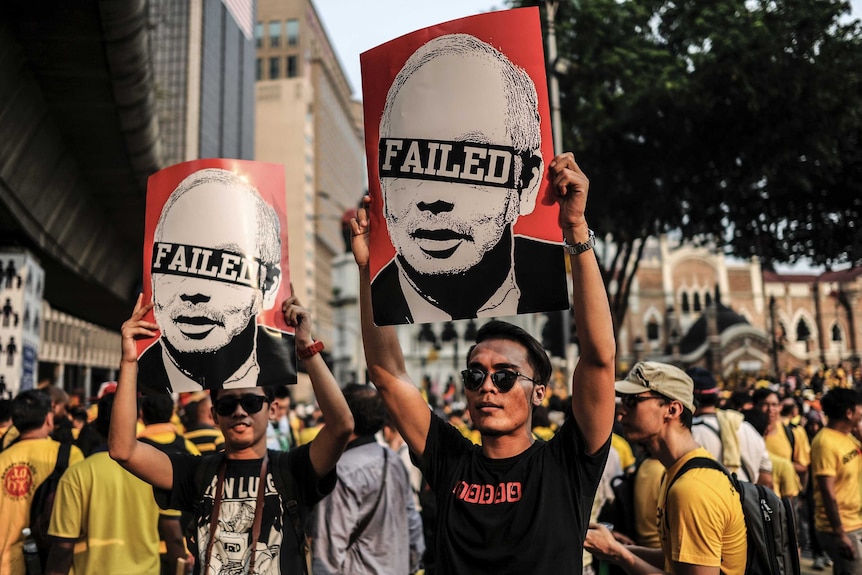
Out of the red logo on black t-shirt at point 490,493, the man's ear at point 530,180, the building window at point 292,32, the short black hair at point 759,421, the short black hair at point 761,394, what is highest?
the building window at point 292,32

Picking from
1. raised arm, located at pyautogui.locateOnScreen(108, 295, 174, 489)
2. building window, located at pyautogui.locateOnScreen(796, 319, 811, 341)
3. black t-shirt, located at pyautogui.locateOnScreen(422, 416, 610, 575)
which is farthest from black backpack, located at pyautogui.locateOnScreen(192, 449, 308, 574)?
building window, located at pyautogui.locateOnScreen(796, 319, 811, 341)

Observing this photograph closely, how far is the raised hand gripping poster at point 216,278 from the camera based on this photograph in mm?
3400

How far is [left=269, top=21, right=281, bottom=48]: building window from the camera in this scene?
99875mm

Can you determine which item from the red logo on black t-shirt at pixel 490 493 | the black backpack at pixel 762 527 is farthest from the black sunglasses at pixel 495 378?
the black backpack at pixel 762 527

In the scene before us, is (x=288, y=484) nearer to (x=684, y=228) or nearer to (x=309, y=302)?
(x=684, y=228)

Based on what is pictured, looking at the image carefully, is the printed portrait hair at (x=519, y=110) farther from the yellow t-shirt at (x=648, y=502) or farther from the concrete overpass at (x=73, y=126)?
the concrete overpass at (x=73, y=126)

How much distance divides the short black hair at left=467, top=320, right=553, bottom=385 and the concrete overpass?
6.81 metres

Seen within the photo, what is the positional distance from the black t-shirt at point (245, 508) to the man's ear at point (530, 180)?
4.75ft

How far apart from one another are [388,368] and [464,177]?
0.73 m

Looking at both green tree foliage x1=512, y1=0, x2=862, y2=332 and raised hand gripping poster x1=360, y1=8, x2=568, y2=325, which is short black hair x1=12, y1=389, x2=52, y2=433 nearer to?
raised hand gripping poster x1=360, y1=8, x2=568, y2=325

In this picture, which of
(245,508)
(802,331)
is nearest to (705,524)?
(245,508)

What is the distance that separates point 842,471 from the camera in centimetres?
578

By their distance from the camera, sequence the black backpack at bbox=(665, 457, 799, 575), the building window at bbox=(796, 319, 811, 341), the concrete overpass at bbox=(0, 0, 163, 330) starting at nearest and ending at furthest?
the black backpack at bbox=(665, 457, 799, 575) → the concrete overpass at bbox=(0, 0, 163, 330) → the building window at bbox=(796, 319, 811, 341)

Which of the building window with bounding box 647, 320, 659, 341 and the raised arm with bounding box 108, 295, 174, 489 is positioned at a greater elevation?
the building window with bounding box 647, 320, 659, 341
